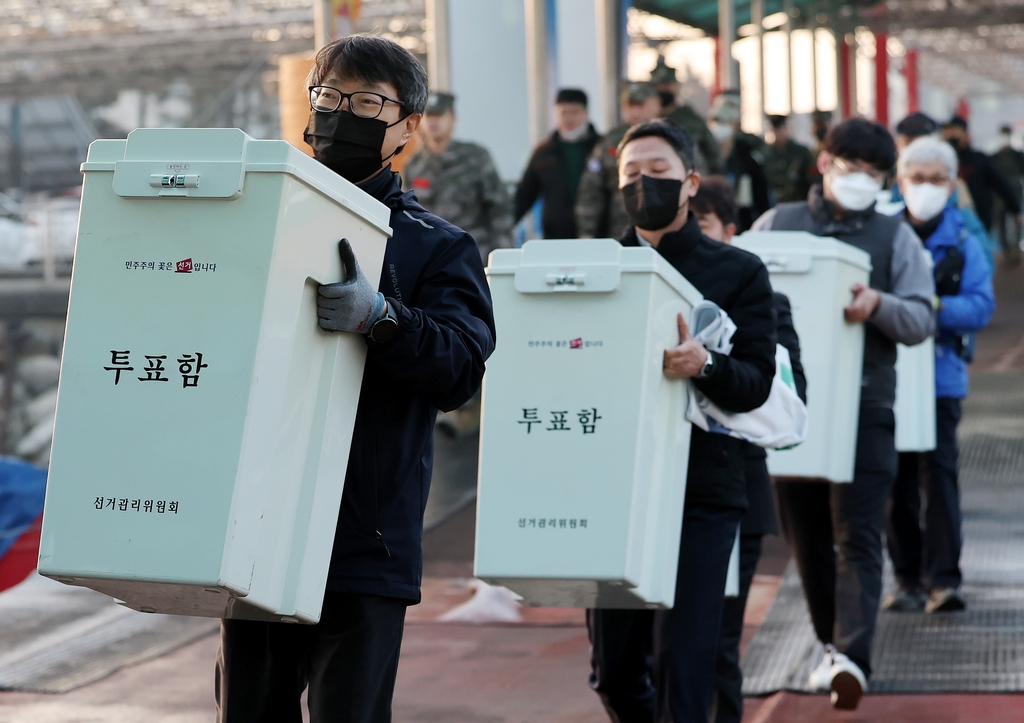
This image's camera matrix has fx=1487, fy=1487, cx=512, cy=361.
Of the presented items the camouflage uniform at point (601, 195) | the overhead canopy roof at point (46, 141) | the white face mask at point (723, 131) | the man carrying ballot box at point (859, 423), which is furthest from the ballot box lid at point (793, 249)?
the overhead canopy roof at point (46, 141)

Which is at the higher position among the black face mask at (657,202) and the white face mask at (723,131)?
the white face mask at (723,131)

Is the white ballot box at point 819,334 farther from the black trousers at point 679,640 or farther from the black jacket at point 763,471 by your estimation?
→ the black trousers at point 679,640

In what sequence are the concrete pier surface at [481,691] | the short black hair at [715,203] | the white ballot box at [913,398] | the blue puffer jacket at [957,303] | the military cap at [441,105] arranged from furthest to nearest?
the military cap at [441,105]
the blue puffer jacket at [957,303]
the white ballot box at [913,398]
the concrete pier surface at [481,691]
the short black hair at [715,203]

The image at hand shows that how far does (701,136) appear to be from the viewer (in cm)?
832

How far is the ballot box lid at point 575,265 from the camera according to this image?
128 inches

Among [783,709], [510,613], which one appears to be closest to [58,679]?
[510,613]

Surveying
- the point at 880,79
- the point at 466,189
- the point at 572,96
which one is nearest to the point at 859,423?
the point at 466,189

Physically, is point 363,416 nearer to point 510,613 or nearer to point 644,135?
point 644,135

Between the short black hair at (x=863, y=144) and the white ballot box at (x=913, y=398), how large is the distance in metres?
0.86

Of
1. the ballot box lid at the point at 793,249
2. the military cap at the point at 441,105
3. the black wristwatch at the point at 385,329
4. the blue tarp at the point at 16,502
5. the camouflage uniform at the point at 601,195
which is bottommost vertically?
the blue tarp at the point at 16,502

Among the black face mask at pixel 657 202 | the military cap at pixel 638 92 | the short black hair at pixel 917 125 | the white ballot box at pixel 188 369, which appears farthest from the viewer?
the military cap at pixel 638 92

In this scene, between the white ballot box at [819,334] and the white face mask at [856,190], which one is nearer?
the white ballot box at [819,334]

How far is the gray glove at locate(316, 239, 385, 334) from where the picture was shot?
2.42m

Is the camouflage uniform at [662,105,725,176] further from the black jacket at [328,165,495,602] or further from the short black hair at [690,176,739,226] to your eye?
the black jacket at [328,165,495,602]
